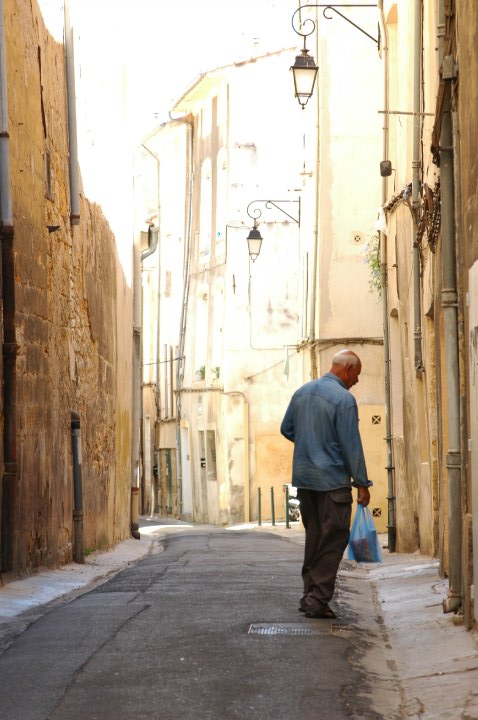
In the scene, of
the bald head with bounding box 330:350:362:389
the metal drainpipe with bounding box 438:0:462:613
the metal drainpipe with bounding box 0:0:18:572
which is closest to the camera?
the metal drainpipe with bounding box 438:0:462:613

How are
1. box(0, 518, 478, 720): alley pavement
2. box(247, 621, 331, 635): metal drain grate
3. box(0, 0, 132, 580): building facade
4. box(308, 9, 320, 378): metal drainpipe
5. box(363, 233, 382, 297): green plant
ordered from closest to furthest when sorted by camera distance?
box(0, 518, 478, 720): alley pavement
box(247, 621, 331, 635): metal drain grate
box(0, 0, 132, 580): building facade
box(363, 233, 382, 297): green plant
box(308, 9, 320, 378): metal drainpipe

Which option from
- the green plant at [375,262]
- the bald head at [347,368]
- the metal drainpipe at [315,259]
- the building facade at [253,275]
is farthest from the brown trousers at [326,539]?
the metal drainpipe at [315,259]

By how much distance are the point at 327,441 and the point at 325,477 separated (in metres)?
0.23

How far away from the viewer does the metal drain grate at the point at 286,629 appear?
7.13 meters

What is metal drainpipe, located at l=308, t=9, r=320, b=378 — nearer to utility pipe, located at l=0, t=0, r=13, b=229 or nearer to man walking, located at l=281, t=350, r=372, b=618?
utility pipe, located at l=0, t=0, r=13, b=229

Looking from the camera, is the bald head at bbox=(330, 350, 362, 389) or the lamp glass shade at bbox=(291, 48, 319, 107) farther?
the lamp glass shade at bbox=(291, 48, 319, 107)

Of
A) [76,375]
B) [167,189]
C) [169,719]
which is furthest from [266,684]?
[167,189]

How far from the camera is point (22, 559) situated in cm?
1096

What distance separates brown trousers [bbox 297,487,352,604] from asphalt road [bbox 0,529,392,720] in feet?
0.74

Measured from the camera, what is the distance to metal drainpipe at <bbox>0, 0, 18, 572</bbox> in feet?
34.3

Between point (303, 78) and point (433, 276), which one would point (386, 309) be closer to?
point (303, 78)

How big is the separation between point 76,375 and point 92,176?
3.09 m

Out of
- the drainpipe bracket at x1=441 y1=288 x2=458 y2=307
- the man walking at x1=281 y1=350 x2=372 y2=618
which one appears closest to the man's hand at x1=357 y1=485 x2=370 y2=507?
the man walking at x1=281 y1=350 x2=372 y2=618

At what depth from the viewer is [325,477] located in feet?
26.6
